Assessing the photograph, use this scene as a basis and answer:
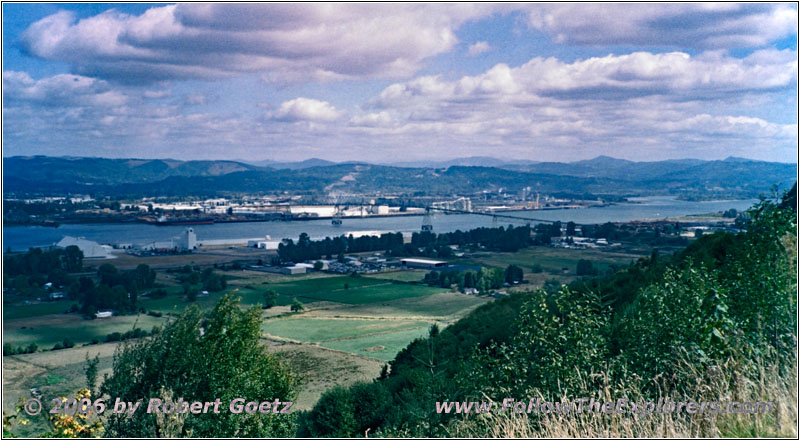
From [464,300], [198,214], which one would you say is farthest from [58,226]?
[464,300]

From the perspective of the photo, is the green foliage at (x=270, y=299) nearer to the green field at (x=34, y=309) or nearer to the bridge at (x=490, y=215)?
the green field at (x=34, y=309)

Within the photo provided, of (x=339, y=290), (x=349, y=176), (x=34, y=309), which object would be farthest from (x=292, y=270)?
(x=349, y=176)

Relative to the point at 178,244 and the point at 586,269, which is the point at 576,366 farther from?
the point at 178,244

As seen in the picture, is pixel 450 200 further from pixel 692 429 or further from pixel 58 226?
pixel 692 429

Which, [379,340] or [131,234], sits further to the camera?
[131,234]

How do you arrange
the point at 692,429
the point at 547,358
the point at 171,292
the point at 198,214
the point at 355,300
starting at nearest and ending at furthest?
the point at 692,429
the point at 547,358
the point at 355,300
the point at 171,292
the point at 198,214

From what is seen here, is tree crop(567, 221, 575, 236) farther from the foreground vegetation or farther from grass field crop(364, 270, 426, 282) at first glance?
the foreground vegetation
